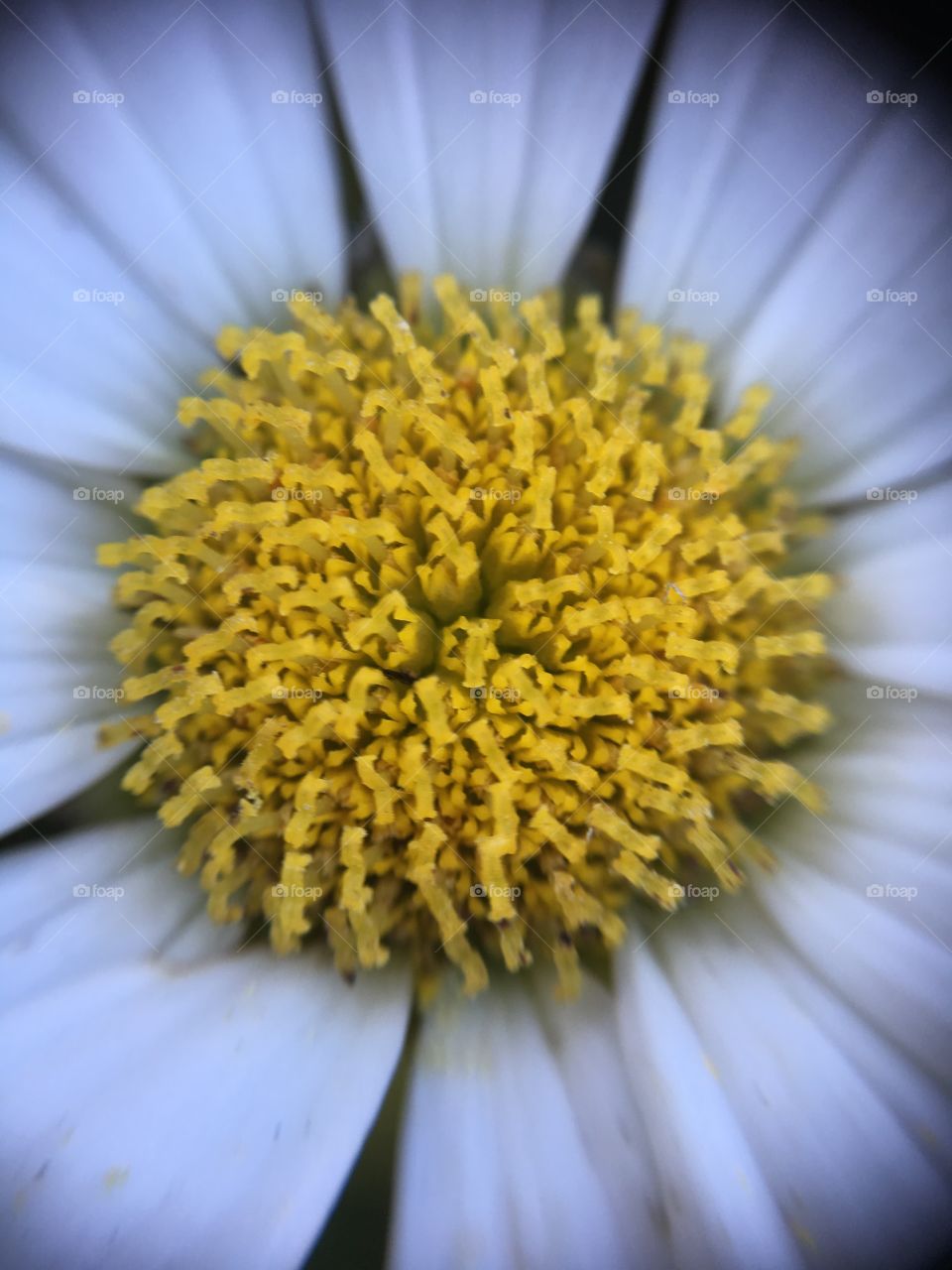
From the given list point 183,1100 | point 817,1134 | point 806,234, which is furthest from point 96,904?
point 806,234

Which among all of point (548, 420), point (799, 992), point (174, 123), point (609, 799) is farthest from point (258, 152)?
point (799, 992)

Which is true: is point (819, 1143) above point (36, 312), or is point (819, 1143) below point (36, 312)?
below

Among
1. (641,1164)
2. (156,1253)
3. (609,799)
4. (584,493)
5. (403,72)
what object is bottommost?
(156,1253)

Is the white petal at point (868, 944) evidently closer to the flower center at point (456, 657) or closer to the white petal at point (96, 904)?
the flower center at point (456, 657)

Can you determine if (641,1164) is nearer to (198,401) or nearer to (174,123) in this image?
(198,401)

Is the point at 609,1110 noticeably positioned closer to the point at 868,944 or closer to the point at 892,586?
the point at 868,944

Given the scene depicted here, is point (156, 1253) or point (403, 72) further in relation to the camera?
point (403, 72)
